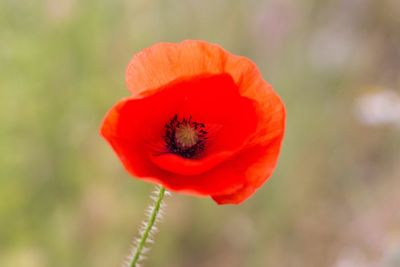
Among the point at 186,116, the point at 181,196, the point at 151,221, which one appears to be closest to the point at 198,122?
the point at 186,116

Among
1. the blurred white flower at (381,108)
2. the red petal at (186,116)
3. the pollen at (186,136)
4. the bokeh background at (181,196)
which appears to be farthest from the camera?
the bokeh background at (181,196)

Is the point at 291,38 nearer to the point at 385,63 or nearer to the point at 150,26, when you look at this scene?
the point at 150,26

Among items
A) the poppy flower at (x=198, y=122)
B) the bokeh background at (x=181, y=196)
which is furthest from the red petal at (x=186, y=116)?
the bokeh background at (x=181, y=196)

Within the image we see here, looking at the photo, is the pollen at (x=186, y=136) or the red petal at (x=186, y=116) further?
the pollen at (x=186, y=136)

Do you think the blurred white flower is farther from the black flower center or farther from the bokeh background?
the black flower center

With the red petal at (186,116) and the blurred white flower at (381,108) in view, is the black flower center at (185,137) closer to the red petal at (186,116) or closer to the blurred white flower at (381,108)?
the red petal at (186,116)

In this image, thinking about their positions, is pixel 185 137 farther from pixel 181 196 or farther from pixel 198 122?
pixel 181 196

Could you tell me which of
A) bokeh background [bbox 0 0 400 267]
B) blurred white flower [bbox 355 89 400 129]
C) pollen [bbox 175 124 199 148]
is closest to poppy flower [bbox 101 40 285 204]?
pollen [bbox 175 124 199 148]
